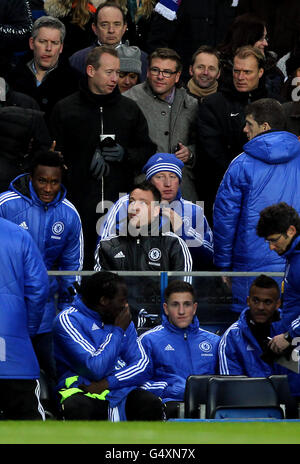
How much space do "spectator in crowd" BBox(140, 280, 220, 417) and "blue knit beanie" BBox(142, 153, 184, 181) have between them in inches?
50.3

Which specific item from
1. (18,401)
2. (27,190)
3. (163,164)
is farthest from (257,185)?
(18,401)

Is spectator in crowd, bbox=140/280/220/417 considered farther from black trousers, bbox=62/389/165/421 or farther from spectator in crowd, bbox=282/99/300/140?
spectator in crowd, bbox=282/99/300/140

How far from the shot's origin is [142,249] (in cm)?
830

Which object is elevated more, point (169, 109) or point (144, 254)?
point (169, 109)

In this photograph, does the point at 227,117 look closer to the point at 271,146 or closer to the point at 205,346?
the point at 271,146

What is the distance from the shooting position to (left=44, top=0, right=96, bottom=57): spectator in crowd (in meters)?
10.3

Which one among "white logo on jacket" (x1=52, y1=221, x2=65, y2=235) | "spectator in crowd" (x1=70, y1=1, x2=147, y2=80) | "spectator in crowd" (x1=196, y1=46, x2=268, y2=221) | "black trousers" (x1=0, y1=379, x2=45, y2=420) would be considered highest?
"spectator in crowd" (x1=70, y1=1, x2=147, y2=80)

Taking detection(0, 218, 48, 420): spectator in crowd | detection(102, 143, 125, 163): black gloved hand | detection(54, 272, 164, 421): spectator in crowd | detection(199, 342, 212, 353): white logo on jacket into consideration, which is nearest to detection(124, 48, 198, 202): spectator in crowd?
detection(102, 143, 125, 163): black gloved hand

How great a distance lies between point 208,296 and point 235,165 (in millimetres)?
1063

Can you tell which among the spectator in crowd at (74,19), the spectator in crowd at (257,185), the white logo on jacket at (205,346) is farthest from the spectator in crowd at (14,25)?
the white logo on jacket at (205,346)

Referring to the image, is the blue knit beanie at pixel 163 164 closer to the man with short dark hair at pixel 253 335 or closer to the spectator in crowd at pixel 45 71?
the spectator in crowd at pixel 45 71

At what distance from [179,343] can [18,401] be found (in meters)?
1.61

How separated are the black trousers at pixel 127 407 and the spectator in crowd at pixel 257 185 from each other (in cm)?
147

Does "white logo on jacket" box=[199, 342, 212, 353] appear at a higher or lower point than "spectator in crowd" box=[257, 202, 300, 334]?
lower
